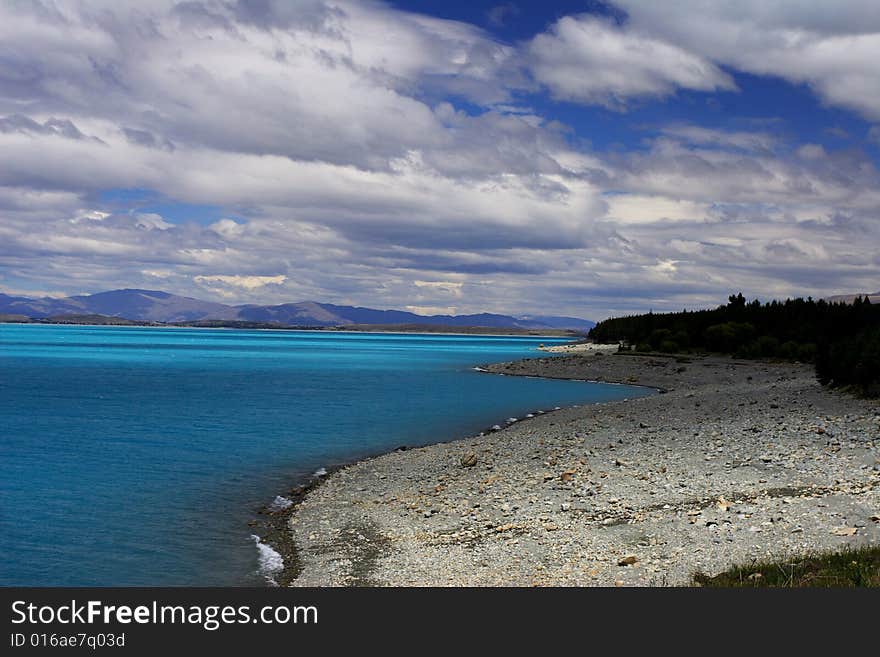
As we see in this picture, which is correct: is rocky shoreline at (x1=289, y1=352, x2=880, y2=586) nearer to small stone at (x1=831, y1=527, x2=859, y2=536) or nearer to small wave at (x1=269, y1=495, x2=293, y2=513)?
small stone at (x1=831, y1=527, x2=859, y2=536)

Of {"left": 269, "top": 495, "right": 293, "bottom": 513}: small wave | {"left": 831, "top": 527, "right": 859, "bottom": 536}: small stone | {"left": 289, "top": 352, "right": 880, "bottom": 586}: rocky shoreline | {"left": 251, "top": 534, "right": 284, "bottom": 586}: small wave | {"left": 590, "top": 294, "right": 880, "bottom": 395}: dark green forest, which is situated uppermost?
{"left": 590, "top": 294, "right": 880, "bottom": 395}: dark green forest

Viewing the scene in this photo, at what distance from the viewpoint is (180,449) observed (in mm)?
36250

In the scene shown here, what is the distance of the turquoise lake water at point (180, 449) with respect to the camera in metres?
19.2

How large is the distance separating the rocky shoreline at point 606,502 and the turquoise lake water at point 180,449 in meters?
2.97

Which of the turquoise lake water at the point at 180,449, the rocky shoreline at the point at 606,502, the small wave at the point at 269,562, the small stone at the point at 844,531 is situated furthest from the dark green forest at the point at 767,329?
the small wave at the point at 269,562

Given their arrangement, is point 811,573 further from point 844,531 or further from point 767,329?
point 767,329

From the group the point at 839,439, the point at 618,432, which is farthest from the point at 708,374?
the point at 839,439

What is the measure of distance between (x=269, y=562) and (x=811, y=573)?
1223 cm

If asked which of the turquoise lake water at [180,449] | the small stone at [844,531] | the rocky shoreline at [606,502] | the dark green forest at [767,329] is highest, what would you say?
the dark green forest at [767,329]

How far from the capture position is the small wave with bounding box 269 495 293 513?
23752mm

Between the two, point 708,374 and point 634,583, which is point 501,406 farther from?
point 634,583

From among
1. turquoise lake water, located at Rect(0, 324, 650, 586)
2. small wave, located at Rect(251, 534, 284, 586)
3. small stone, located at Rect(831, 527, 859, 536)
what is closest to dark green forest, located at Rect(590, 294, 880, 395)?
turquoise lake water, located at Rect(0, 324, 650, 586)

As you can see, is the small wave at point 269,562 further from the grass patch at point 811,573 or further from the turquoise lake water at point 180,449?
the grass patch at point 811,573

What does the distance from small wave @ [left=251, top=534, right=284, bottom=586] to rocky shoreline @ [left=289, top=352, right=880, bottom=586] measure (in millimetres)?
611
